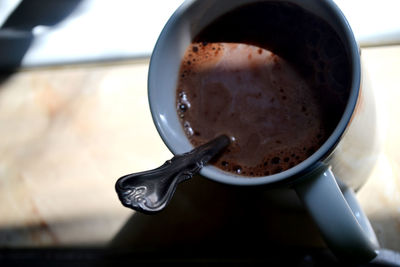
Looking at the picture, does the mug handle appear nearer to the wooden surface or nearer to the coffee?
the coffee

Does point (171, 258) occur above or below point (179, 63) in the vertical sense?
below

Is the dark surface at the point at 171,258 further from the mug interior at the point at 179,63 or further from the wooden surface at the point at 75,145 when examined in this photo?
the mug interior at the point at 179,63

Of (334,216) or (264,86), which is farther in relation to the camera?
(264,86)

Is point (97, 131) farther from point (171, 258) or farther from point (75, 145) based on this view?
point (171, 258)

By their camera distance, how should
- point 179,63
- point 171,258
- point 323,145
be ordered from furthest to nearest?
point 171,258 → point 179,63 → point 323,145

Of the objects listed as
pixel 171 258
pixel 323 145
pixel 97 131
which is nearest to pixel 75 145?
pixel 97 131

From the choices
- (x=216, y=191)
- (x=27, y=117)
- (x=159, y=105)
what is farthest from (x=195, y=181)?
(x=27, y=117)
